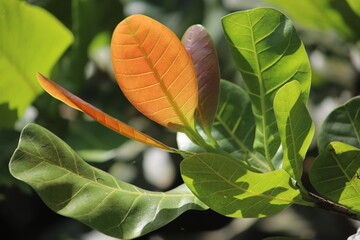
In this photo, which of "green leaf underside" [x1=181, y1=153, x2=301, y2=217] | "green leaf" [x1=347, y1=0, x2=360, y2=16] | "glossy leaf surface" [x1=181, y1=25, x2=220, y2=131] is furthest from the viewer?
"green leaf" [x1=347, y1=0, x2=360, y2=16]

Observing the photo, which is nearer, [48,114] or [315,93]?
[48,114]

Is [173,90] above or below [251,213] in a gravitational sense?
above

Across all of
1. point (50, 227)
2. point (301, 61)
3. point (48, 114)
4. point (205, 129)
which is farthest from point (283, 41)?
point (50, 227)

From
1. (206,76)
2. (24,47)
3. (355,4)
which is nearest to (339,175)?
(206,76)

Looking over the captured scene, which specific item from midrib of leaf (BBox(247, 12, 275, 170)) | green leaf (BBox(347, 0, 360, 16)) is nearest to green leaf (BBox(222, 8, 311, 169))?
midrib of leaf (BBox(247, 12, 275, 170))

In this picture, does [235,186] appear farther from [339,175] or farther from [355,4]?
[355,4]

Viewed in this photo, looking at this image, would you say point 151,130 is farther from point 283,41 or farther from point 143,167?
point 283,41

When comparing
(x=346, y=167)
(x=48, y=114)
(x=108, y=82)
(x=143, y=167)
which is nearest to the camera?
(x=346, y=167)

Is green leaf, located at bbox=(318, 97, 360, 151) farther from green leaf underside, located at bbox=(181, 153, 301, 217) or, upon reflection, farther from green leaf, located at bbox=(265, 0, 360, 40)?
green leaf, located at bbox=(265, 0, 360, 40)
